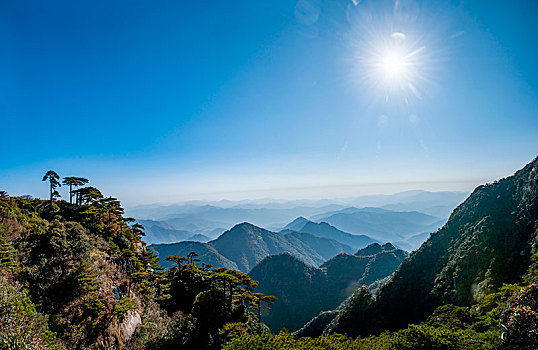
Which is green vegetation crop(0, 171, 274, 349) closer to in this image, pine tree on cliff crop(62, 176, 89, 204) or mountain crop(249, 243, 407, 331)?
pine tree on cliff crop(62, 176, 89, 204)

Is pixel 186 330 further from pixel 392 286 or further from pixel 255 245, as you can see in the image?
pixel 255 245

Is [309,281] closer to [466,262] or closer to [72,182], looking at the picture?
[466,262]

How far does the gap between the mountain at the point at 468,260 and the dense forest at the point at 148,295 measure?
0.27 metres

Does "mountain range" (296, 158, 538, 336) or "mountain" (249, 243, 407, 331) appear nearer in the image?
"mountain range" (296, 158, 538, 336)

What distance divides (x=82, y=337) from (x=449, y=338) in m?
16.1

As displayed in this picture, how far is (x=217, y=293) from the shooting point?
55.1 feet

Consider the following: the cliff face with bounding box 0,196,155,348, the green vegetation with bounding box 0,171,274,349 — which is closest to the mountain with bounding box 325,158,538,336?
the green vegetation with bounding box 0,171,274,349

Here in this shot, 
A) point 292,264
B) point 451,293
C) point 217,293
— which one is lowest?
point 292,264

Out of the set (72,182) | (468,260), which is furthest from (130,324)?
(468,260)

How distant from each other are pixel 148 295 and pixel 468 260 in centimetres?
4313

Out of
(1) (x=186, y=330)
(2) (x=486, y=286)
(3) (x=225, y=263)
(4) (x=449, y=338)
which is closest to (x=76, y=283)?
(1) (x=186, y=330)

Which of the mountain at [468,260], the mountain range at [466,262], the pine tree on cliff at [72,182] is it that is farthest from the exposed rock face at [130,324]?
the mountain at [468,260]

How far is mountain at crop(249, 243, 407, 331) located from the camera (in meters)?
82.2

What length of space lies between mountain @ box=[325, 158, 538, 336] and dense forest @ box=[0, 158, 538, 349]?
10.5 inches
